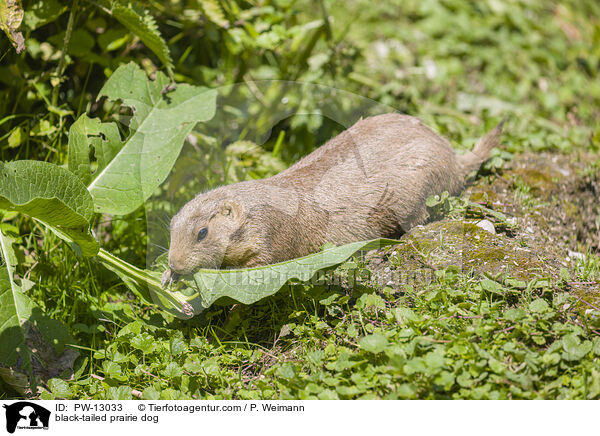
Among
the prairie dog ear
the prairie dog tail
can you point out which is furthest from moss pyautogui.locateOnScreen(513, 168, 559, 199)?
the prairie dog ear

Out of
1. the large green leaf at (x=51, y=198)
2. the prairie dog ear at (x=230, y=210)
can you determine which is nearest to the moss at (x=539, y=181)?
the prairie dog ear at (x=230, y=210)

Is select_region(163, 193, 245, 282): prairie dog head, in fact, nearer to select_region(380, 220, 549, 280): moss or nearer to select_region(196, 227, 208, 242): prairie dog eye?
select_region(196, 227, 208, 242): prairie dog eye

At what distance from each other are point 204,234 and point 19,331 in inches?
Answer: 43.1

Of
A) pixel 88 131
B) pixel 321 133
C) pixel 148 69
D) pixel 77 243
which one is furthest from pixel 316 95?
pixel 77 243

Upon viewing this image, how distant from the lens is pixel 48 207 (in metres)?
2.84

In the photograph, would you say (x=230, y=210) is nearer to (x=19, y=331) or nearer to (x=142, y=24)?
(x=19, y=331)

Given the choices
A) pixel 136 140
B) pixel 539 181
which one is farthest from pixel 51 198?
pixel 539 181

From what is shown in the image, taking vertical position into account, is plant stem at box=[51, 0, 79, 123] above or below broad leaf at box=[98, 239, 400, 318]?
above

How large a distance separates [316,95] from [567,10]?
4.59m

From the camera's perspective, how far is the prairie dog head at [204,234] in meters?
3.22

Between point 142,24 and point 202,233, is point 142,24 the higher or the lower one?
the higher one

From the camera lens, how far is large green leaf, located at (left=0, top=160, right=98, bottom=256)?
2818mm

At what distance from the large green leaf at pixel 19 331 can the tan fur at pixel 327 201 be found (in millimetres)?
764
